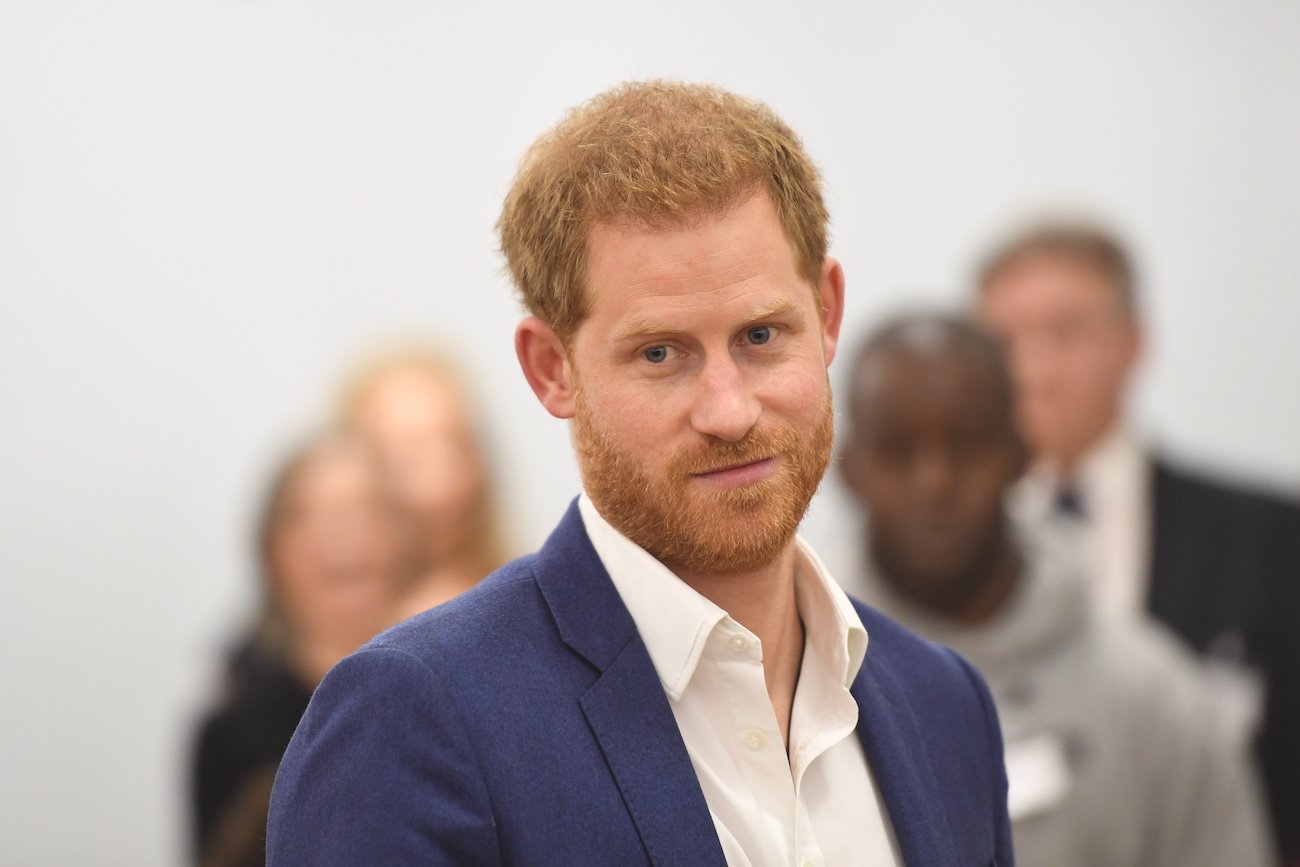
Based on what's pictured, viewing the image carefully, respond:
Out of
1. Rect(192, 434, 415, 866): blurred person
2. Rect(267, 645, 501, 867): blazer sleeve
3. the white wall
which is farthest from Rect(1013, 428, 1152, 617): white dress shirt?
Rect(267, 645, 501, 867): blazer sleeve

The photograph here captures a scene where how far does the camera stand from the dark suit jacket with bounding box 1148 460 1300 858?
Answer: 4.89 m

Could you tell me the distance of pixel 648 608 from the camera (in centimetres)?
174

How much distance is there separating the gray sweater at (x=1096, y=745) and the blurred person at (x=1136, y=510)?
0.80 m

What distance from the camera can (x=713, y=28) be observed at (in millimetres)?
5734

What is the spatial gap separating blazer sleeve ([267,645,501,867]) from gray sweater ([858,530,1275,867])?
85.1 inches

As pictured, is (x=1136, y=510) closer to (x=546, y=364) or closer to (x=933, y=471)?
(x=933, y=471)

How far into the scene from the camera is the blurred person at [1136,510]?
4.91m

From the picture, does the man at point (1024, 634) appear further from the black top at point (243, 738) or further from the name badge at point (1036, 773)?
the black top at point (243, 738)

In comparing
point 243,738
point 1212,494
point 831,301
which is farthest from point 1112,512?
point 831,301

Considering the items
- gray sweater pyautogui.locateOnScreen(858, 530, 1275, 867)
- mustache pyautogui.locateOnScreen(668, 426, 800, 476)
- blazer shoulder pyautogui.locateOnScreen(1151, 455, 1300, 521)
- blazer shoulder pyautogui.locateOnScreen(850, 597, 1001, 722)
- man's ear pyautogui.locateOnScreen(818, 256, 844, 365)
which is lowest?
blazer shoulder pyautogui.locateOnScreen(1151, 455, 1300, 521)

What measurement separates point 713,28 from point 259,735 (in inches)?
113

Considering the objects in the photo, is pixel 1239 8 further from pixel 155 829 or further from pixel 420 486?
pixel 155 829

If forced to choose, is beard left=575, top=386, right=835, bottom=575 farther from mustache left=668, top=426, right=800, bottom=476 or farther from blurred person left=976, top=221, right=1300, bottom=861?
blurred person left=976, top=221, right=1300, bottom=861

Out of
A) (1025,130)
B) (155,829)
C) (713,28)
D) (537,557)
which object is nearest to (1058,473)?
(1025,130)
